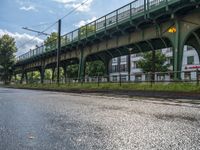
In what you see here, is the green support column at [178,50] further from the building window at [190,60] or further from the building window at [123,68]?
the building window at [123,68]

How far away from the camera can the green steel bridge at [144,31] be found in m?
20.6

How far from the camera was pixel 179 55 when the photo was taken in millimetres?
21484

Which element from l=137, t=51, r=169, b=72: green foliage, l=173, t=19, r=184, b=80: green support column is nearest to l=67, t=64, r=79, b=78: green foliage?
l=137, t=51, r=169, b=72: green foliage

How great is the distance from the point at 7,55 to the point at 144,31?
58.3m

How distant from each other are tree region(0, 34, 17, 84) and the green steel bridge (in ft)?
128

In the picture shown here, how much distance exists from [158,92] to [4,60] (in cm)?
6468

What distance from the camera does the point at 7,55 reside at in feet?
248

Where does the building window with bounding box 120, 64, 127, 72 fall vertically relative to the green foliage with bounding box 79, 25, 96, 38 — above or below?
below

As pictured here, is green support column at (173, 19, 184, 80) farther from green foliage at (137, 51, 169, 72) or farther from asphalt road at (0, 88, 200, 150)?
green foliage at (137, 51, 169, 72)

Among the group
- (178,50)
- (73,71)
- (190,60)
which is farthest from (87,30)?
(73,71)

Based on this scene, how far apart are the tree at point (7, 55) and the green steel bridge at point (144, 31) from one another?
3910 cm

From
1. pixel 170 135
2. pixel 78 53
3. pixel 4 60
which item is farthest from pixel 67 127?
pixel 4 60

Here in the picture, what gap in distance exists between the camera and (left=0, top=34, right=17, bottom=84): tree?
74.6 metres

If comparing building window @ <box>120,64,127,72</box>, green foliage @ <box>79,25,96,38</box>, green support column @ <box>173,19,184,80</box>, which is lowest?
green support column @ <box>173,19,184,80</box>
